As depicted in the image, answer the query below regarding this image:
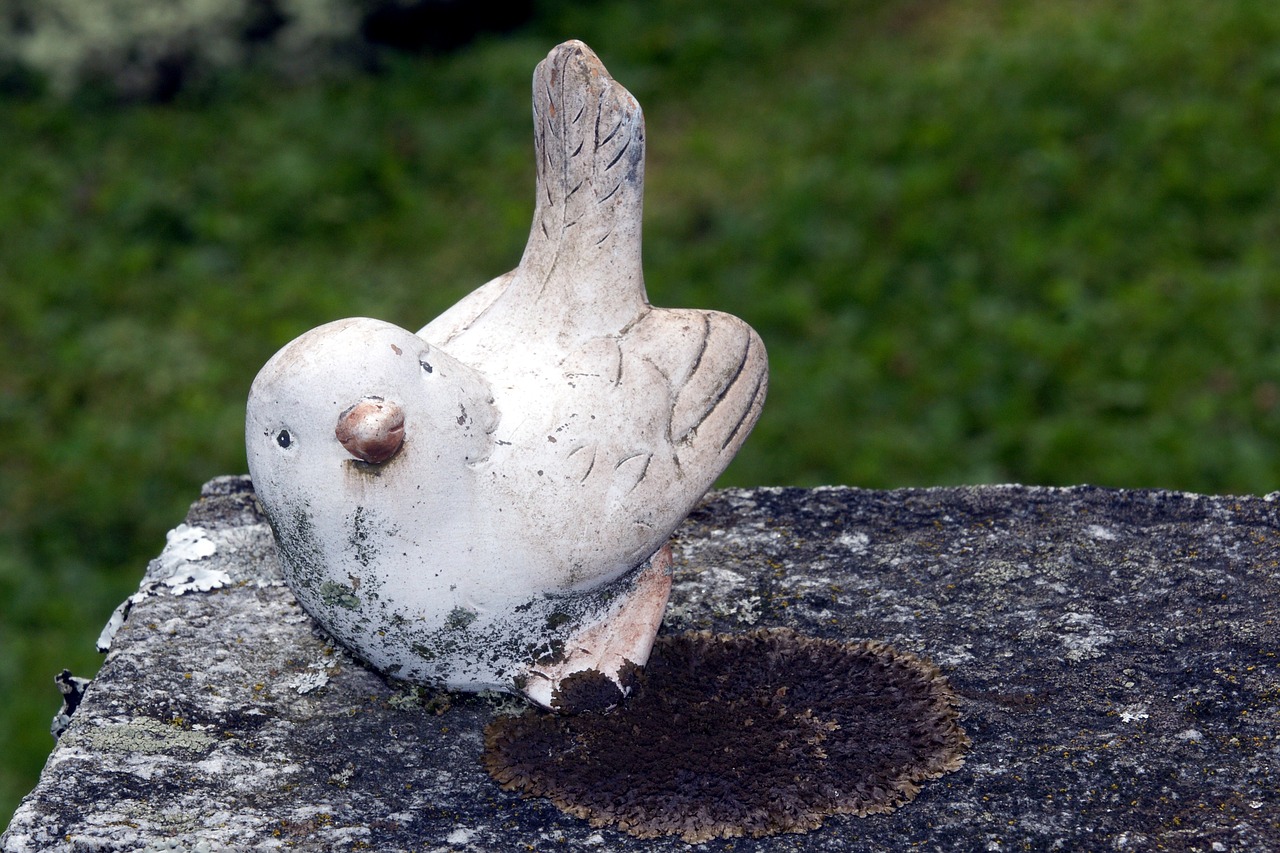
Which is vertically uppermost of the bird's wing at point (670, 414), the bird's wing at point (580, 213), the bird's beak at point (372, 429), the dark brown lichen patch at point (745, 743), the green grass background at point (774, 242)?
the green grass background at point (774, 242)

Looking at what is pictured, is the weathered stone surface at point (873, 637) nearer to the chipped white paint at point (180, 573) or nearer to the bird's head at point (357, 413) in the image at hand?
the chipped white paint at point (180, 573)

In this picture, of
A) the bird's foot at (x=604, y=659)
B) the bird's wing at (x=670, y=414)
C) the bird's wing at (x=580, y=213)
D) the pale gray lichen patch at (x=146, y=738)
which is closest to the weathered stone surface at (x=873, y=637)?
the pale gray lichen patch at (x=146, y=738)

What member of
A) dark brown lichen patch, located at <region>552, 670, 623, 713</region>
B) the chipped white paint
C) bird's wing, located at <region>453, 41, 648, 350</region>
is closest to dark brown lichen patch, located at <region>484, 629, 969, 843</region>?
dark brown lichen patch, located at <region>552, 670, 623, 713</region>

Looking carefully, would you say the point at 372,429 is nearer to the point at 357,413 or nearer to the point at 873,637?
the point at 357,413

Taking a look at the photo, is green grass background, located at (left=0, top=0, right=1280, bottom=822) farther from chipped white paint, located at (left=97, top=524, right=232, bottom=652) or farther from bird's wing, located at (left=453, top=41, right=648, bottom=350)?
bird's wing, located at (left=453, top=41, right=648, bottom=350)

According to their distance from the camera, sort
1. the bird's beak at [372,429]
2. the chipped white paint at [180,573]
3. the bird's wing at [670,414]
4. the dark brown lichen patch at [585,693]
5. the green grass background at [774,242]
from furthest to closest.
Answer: the green grass background at [774,242]
the chipped white paint at [180,573]
the dark brown lichen patch at [585,693]
the bird's wing at [670,414]
the bird's beak at [372,429]

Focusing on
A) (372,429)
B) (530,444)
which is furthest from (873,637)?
(372,429)

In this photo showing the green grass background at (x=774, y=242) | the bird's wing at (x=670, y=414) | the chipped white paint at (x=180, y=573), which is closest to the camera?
the bird's wing at (x=670, y=414)

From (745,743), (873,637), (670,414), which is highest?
(670,414)

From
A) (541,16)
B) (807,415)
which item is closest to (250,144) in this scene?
(541,16)
